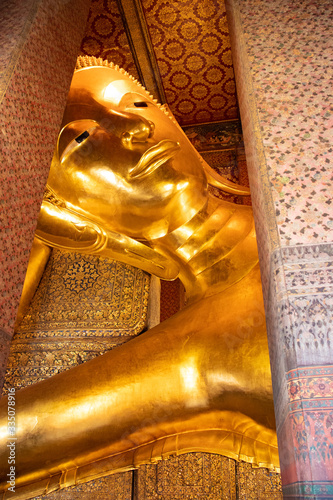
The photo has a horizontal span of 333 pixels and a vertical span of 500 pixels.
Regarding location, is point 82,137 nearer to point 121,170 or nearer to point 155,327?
point 121,170

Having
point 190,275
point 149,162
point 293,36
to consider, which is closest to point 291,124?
point 293,36

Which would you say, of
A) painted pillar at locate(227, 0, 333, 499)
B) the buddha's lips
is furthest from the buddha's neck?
painted pillar at locate(227, 0, 333, 499)

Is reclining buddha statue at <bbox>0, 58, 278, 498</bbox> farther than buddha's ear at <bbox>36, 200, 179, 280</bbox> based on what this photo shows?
No

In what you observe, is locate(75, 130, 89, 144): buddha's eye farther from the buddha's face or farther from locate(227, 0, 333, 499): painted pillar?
locate(227, 0, 333, 499): painted pillar

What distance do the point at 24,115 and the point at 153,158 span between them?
2.85ft

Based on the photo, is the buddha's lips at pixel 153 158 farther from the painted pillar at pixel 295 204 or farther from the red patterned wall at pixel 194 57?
the red patterned wall at pixel 194 57

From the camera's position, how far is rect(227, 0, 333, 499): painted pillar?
70 cm

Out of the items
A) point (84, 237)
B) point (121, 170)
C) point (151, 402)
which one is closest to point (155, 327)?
point (151, 402)

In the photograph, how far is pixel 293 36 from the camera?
4.11 feet

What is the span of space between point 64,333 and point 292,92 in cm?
Result: 149

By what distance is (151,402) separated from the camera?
155 cm

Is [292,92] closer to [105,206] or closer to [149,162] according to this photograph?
[149,162]

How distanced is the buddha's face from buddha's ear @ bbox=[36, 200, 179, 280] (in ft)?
0.16

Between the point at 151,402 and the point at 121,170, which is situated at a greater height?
the point at 121,170
